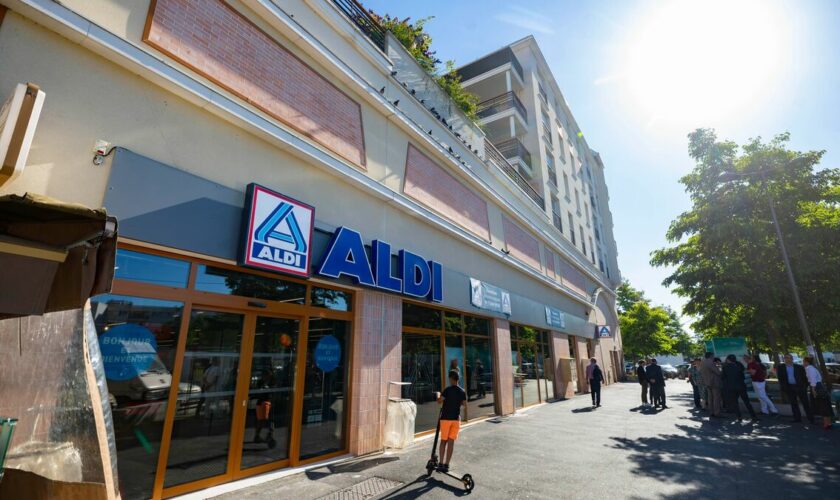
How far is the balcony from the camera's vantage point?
2106cm

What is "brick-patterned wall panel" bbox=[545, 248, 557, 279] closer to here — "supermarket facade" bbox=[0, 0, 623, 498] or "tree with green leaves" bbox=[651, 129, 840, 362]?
"tree with green leaves" bbox=[651, 129, 840, 362]

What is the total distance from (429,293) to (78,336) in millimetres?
6690

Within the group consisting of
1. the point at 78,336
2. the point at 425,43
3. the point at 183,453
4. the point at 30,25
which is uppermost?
the point at 425,43

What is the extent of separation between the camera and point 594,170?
39.3m

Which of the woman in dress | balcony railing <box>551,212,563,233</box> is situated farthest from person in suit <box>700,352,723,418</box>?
balcony railing <box>551,212,563,233</box>

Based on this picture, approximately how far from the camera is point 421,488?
18.0 feet

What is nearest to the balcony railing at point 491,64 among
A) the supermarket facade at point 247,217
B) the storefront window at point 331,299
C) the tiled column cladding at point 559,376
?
the supermarket facade at point 247,217

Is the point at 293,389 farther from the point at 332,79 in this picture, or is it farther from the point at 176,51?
the point at 332,79

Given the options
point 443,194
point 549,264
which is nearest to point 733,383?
point 549,264

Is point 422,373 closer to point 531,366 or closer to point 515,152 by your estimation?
point 531,366

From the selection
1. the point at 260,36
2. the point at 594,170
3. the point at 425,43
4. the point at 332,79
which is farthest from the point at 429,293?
the point at 594,170

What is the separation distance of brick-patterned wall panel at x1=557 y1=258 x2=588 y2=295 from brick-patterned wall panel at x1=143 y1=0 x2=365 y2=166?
16.1m

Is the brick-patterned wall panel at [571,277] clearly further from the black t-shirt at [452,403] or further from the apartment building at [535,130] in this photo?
the black t-shirt at [452,403]

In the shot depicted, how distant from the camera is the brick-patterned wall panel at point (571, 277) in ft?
69.0
